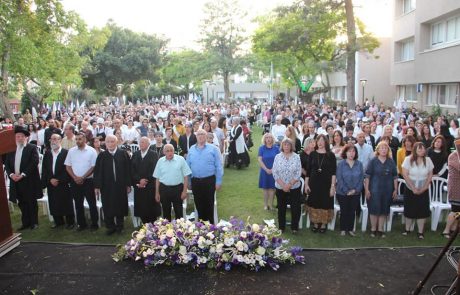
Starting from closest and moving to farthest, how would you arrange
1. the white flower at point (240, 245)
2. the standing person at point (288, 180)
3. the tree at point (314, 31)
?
the white flower at point (240, 245), the standing person at point (288, 180), the tree at point (314, 31)

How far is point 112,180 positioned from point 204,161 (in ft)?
5.36

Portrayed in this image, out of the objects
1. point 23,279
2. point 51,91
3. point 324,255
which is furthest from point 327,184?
point 51,91

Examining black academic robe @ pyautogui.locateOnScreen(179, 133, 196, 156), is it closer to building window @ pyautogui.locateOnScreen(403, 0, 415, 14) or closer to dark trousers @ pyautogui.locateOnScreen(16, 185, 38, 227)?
dark trousers @ pyautogui.locateOnScreen(16, 185, 38, 227)

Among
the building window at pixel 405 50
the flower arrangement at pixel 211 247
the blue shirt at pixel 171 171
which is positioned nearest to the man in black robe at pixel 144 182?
the blue shirt at pixel 171 171

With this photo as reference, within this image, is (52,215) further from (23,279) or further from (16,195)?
(23,279)

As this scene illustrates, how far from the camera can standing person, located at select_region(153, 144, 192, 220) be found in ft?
21.0

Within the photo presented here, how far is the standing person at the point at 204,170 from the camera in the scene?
259 inches

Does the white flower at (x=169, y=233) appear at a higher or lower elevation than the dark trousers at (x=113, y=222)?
higher

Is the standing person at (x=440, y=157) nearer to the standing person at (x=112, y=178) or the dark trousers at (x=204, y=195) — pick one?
the dark trousers at (x=204, y=195)

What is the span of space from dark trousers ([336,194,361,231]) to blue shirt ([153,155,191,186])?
2656 millimetres

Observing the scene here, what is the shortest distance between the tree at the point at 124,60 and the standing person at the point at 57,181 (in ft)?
113

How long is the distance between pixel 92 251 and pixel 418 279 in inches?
162

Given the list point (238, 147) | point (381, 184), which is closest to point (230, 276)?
point (381, 184)

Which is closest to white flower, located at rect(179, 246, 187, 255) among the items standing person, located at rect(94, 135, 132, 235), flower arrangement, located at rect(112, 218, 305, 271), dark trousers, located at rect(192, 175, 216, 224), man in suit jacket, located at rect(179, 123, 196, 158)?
flower arrangement, located at rect(112, 218, 305, 271)
